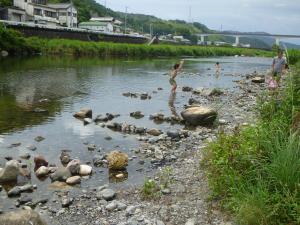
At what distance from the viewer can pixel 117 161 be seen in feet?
40.3

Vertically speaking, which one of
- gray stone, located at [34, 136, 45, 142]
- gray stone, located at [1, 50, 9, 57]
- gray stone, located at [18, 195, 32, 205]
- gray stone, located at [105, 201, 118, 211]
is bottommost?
gray stone, located at [18, 195, 32, 205]

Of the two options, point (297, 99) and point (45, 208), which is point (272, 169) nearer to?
point (297, 99)

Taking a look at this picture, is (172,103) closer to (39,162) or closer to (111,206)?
(39,162)

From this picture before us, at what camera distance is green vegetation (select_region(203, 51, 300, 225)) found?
23.8 ft

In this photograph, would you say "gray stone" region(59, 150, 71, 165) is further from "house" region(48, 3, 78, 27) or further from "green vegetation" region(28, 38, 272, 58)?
"house" region(48, 3, 78, 27)

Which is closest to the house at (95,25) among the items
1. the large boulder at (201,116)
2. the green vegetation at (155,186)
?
the large boulder at (201,116)

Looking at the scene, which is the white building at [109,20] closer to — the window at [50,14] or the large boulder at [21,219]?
the window at [50,14]

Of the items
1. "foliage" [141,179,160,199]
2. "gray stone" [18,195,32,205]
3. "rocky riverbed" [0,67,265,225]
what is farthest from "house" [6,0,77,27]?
"foliage" [141,179,160,199]

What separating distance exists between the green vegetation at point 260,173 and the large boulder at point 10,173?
5.20 metres

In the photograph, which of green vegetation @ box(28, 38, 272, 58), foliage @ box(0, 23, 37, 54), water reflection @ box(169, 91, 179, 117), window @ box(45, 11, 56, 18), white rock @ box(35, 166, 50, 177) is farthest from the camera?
window @ box(45, 11, 56, 18)

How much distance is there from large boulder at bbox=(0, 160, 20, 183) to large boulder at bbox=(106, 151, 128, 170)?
2.66m

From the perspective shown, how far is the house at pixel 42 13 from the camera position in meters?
99.5

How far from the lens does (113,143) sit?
605 inches

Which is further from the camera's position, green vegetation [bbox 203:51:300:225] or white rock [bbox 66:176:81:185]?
white rock [bbox 66:176:81:185]
